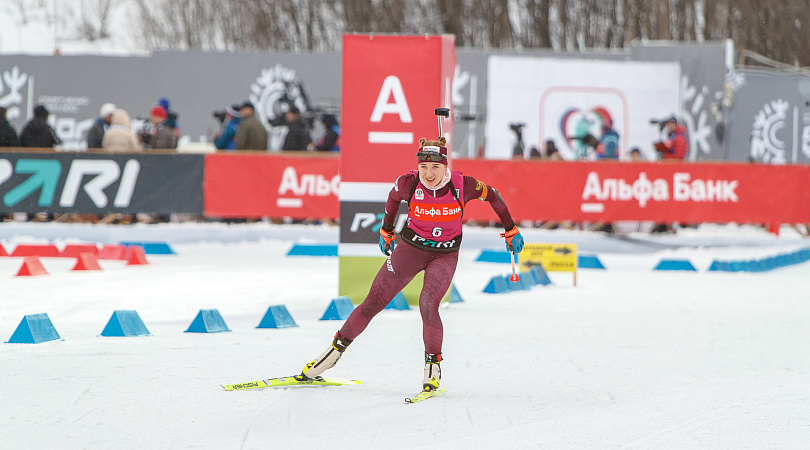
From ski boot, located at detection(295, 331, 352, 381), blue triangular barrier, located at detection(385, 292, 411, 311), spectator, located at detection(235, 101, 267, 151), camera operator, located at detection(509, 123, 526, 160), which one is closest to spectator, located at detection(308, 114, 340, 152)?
spectator, located at detection(235, 101, 267, 151)

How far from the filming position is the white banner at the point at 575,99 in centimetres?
2417

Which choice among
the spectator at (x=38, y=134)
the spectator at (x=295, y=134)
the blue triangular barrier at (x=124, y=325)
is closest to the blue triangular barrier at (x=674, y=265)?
the spectator at (x=295, y=134)

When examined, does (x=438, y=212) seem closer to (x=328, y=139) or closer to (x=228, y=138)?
(x=328, y=139)

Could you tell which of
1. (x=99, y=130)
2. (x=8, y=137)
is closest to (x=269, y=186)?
(x=99, y=130)

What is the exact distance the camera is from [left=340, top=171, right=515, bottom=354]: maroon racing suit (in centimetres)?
613

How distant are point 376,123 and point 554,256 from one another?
3434 millimetres

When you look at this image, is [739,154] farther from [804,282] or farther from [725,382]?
[725,382]

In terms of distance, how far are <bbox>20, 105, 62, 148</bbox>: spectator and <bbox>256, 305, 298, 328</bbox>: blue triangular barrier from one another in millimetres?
10949

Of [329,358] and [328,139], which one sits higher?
[328,139]

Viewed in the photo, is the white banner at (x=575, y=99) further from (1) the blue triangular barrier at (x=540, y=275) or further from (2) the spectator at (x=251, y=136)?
(1) the blue triangular barrier at (x=540, y=275)

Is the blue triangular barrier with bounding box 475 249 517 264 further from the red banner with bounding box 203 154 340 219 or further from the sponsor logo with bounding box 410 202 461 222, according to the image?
the sponsor logo with bounding box 410 202 461 222

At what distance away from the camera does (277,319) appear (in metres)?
8.58

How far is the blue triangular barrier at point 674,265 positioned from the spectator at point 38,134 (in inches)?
410

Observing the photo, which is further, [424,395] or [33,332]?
[33,332]
